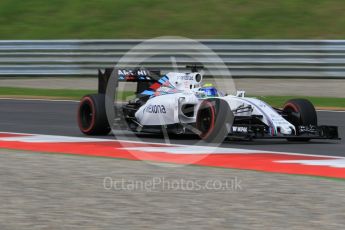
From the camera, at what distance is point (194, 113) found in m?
11.4

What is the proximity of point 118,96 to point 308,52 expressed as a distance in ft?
28.1

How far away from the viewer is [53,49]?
73.3 feet

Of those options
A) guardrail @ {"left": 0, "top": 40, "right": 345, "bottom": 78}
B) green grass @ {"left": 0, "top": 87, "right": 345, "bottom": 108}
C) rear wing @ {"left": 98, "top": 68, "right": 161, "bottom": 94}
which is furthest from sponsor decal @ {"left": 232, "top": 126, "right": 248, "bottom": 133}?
guardrail @ {"left": 0, "top": 40, "right": 345, "bottom": 78}

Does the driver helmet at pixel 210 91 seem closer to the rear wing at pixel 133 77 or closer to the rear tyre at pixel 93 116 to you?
the rear wing at pixel 133 77

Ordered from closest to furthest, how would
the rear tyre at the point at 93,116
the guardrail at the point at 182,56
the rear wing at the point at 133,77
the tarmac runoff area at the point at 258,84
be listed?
the rear tyre at the point at 93,116 < the rear wing at the point at 133,77 < the tarmac runoff area at the point at 258,84 < the guardrail at the point at 182,56

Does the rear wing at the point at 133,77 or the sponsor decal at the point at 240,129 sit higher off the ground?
the rear wing at the point at 133,77

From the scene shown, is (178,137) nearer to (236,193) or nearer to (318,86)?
(236,193)

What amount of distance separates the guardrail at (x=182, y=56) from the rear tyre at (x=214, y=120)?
31.1 feet

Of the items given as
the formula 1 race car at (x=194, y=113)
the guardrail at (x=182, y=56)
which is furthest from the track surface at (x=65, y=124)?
the guardrail at (x=182, y=56)

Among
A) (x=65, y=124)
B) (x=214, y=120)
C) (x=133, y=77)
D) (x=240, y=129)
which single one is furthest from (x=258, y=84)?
(x=214, y=120)

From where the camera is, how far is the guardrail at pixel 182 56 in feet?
66.7
